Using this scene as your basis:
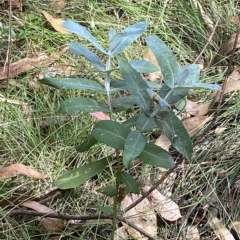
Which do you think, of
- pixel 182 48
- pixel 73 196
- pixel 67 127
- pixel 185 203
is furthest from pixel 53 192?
pixel 182 48

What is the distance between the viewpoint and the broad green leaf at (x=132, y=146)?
1156mm

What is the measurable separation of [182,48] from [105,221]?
34.5 inches

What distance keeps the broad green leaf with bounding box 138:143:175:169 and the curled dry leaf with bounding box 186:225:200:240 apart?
0.36m

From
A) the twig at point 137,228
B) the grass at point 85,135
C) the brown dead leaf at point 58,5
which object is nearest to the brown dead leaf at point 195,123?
the grass at point 85,135

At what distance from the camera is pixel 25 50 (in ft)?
6.62

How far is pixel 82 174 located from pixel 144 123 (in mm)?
219

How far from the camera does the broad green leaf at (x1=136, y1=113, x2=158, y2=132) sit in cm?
123

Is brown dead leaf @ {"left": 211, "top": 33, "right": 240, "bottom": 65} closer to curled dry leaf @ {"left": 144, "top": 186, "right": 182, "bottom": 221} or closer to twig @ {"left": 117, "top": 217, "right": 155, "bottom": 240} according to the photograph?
curled dry leaf @ {"left": 144, "top": 186, "right": 182, "bottom": 221}

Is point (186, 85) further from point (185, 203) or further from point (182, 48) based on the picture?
point (182, 48)

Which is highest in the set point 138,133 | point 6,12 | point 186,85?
point 186,85

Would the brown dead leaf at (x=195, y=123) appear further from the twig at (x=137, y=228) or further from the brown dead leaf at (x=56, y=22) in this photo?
the brown dead leaf at (x=56, y=22)

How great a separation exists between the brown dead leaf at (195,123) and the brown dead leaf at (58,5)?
828 millimetres

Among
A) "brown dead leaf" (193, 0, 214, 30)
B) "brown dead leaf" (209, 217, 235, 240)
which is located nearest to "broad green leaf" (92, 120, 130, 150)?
"brown dead leaf" (209, 217, 235, 240)

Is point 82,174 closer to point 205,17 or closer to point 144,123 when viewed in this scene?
point 144,123
